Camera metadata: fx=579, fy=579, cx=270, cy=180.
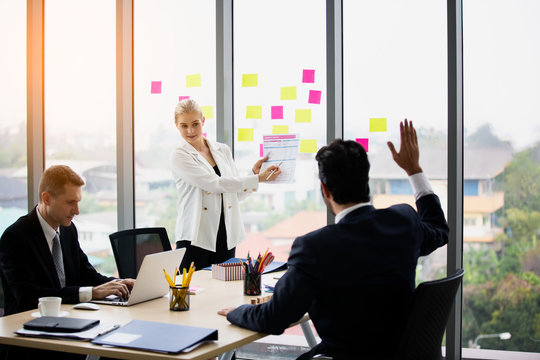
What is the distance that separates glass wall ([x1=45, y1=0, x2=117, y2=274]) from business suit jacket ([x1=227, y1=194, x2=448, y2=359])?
3.01 metres

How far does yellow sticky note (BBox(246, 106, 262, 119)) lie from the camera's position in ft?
13.9

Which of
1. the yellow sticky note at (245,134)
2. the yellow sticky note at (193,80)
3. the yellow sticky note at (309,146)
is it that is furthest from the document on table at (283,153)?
the yellow sticky note at (193,80)

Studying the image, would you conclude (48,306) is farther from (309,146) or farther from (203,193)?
(309,146)

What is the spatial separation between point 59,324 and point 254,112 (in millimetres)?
2546

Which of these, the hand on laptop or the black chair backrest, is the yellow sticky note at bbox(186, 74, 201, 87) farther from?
the black chair backrest

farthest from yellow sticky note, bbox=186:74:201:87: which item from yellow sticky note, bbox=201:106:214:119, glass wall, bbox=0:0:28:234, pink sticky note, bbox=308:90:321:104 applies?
glass wall, bbox=0:0:28:234

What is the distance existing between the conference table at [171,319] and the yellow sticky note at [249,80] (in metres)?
1.81

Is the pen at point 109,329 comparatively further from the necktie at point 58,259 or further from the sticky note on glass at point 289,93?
the sticky note on glass at point 289,93

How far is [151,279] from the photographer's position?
241 centimetres

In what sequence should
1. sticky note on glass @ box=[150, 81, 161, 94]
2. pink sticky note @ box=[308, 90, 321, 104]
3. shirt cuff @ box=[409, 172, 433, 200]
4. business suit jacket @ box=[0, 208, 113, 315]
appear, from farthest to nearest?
1. sticky note on glass @ box=[150, 81, 161, 94]
2. pink sticky note @ box=[308, 90, 321, 104]
3. business suit jacket @ box=[0, 208, 113, 315]
4. shirt cuff @ box=[409, 172, 433, 200]

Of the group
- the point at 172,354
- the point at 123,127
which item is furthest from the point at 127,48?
the point at 172,354

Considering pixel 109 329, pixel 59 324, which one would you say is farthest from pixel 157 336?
pixel 59 324

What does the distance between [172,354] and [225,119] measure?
2.70 metres

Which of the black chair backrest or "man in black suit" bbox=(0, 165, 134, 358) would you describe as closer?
the black chair backrest
